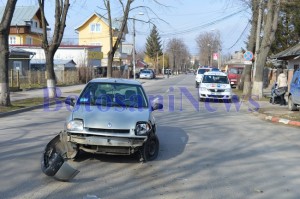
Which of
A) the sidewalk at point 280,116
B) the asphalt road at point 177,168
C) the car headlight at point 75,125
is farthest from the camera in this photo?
the sidewalk at point 280,116

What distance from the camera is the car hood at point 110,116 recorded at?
693cm

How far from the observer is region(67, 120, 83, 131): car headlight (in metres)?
6.99

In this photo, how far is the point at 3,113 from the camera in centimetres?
1430

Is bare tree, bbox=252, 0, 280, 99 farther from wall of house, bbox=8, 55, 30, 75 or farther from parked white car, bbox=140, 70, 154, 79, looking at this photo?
parked white car, bbox=140, 70, 154, 79

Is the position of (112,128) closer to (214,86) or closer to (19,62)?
(214,86)

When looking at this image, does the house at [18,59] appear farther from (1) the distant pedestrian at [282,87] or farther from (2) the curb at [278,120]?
(2) the curb at [278,120]

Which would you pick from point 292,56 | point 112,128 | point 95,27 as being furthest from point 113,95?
point 95,27

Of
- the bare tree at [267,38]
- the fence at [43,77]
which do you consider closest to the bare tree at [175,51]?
the fence at [43,77]

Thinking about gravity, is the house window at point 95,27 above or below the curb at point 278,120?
above

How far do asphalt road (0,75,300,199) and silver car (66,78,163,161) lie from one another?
0.32 m

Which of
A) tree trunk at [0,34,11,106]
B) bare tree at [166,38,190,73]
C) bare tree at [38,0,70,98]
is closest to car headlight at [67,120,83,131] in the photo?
tree trunk at [0,34,11,106]

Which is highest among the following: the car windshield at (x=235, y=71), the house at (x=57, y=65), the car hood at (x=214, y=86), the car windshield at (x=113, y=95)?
the house at (x=57, y=65)

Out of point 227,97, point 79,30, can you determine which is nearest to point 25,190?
point 227,97

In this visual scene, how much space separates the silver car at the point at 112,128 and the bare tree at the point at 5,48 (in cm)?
906
